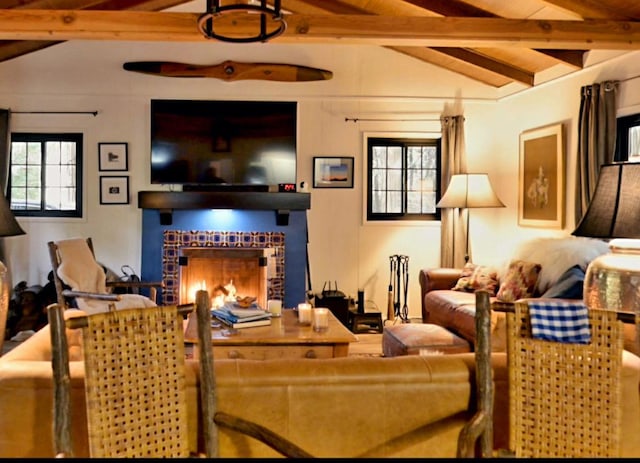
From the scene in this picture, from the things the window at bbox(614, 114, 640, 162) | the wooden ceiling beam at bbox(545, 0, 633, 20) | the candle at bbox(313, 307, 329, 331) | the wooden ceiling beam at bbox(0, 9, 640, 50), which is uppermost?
the wooden ceiling beam at bbox(545, 0, 633, 20)

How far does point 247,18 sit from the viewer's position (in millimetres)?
3744

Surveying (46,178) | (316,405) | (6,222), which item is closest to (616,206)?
(316,405)

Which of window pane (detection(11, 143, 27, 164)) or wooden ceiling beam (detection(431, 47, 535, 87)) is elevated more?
wooden ceiling beam (detection(431, 47, 535, 87))

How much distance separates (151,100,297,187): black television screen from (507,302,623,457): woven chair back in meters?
4.25

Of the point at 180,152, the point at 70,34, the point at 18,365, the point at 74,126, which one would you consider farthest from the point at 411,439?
the point at 74,126

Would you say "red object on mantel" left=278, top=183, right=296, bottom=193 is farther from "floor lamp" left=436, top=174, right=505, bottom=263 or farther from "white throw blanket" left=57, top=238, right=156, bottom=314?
"white throw blanket" left=57, top=238, right=156, bottom=314

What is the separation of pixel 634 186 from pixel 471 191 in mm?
3218

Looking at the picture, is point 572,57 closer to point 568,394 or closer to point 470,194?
point 470,194

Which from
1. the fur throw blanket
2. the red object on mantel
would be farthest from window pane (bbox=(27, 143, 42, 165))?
the fur throw blanket

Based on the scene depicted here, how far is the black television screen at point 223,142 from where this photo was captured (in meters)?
5.75

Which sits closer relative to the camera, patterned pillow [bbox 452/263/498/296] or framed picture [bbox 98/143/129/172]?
patterned pillow [bbox 452/263/498/296]

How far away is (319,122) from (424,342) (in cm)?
308

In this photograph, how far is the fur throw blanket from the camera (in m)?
4.08

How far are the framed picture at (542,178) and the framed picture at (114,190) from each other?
4.12 metres
